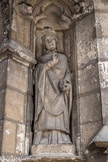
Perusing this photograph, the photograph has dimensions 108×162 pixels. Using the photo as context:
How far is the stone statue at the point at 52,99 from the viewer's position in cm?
347

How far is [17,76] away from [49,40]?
0.83m

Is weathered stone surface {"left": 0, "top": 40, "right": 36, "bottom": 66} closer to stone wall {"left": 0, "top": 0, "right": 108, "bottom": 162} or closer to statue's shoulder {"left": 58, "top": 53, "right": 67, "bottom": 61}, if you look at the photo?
stone wall {"left": 0, "top": 0, "right": 108, "bottom": 162}

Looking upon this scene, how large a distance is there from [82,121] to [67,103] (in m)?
0.35

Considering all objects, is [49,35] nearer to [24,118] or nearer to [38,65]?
[38,65]

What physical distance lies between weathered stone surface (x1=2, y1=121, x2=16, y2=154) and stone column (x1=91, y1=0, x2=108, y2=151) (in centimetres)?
97

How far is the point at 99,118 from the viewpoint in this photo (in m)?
3.27

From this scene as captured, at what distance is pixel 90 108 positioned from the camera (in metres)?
3.44

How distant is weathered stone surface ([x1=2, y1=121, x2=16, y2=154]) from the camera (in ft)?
10.4

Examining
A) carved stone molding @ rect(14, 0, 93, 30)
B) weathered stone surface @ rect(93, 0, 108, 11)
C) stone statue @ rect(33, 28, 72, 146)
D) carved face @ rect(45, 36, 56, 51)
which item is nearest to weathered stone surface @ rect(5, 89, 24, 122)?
stone statue @ rect(33, 28, 72, 146)

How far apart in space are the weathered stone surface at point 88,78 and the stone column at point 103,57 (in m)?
0.08

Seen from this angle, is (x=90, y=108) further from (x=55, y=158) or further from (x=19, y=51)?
(x=19, y=51)

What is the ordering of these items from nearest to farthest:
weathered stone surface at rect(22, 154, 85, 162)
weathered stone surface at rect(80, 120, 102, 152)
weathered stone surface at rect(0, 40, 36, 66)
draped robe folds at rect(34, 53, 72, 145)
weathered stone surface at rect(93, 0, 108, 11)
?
weathered stone surface at rect(22, 154, 85, 162), weathered stone surface at rect(80, 120, 102, 152), draped robe folds at rect(34, 53, 72, 145), weathered stone surface at rect(0, 40, 36, 66), weathered stone surface at rect(93, 0, 108, 11)

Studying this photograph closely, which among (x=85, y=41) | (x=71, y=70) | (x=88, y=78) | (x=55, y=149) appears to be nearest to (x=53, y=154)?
(x=55, y=149)

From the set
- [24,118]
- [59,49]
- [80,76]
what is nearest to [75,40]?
[59,49]
